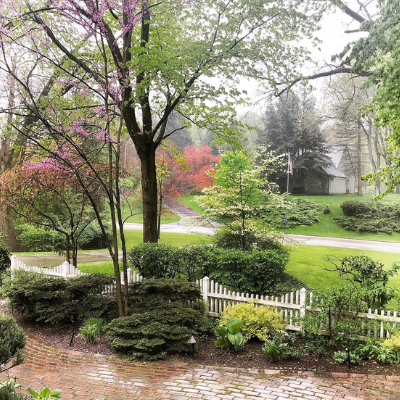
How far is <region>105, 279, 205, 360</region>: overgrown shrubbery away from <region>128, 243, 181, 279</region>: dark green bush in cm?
92

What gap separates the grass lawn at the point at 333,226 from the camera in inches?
650

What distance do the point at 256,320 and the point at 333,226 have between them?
13.5 m

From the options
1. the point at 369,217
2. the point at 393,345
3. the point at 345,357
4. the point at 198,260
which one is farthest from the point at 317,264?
the point at 345,357

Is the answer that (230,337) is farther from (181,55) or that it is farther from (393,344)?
(181,55)

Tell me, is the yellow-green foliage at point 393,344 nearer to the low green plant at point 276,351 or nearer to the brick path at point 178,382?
the brick path at point 178,382

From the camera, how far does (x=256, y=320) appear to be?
5.55 metres

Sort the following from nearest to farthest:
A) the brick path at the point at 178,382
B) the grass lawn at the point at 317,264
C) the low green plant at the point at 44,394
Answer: the low green plant at the point at 44,394 → the brick path at the point at 178,382 → the grass lawn at the point at 317,264

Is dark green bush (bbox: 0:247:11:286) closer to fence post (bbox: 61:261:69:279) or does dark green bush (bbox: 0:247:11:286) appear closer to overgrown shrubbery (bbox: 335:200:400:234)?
fence post (bbox: 61:261:69:279)

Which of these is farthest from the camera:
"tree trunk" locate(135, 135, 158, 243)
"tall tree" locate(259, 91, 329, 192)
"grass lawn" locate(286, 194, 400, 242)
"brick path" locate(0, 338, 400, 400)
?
"tall tree" locate(259, 91, 329, 192)

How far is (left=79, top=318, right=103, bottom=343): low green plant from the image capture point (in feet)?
17.9

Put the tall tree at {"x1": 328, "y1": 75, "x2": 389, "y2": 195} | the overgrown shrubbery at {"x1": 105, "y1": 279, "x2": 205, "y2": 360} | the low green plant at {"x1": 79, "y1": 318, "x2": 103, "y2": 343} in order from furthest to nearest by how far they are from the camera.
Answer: the tall tree at {"x1": 328, "y1": 75, "x2": 389, "y2": 195}
the low green plant at {"x1": 79, "y1": 318, "x2": 103, "y2": 343}
the overgrown shrubbery at {"x1": 105, "y1": 279, "x2": 205, "y2": 360}

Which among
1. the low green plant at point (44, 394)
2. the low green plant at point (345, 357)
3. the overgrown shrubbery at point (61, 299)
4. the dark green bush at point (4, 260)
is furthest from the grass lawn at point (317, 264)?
the dark green bush at point (4, 260)

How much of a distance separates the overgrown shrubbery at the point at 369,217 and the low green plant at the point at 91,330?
571 inches

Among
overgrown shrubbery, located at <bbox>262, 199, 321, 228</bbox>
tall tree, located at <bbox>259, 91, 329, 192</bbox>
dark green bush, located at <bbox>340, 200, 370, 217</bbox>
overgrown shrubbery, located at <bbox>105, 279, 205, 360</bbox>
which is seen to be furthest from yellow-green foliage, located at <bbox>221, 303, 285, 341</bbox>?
tall tree, located at <bbox>259, 91, 329, 192</bbox>
